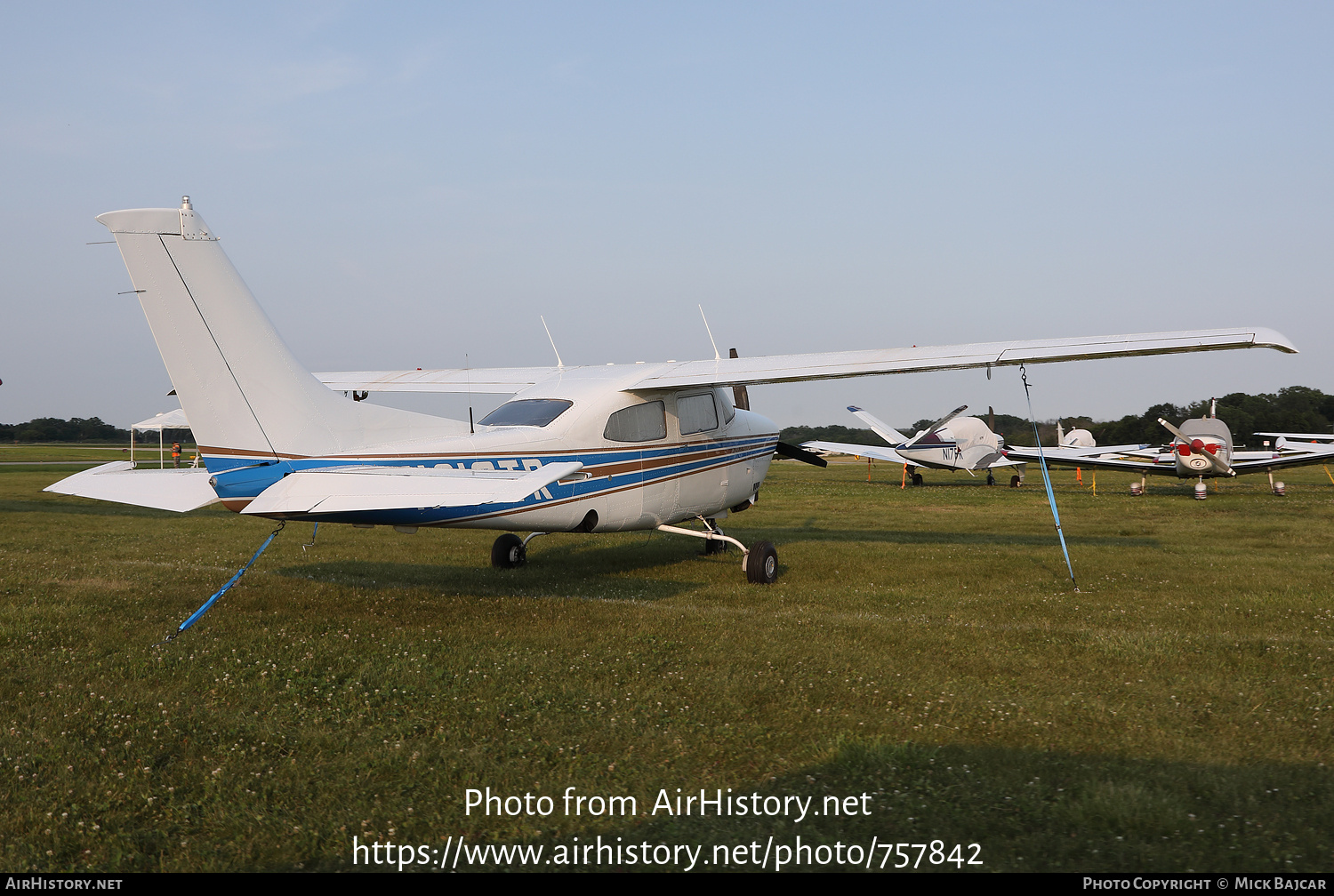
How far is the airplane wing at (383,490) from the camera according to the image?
6.21 m

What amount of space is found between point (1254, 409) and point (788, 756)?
8000 centimetres

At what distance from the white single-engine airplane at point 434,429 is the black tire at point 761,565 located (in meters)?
0.02

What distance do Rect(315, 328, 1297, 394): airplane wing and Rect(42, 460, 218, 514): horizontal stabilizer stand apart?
386 cm

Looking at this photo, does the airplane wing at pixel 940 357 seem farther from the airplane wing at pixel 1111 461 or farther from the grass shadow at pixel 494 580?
the airplane wing at pixel 1111 461

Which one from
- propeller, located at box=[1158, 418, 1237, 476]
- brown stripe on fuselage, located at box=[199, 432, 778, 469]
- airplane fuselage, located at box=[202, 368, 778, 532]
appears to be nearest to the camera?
brown stripe on fuselage, located at box=[199, 432, 778, 469]

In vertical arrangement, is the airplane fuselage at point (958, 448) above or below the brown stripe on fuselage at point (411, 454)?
below

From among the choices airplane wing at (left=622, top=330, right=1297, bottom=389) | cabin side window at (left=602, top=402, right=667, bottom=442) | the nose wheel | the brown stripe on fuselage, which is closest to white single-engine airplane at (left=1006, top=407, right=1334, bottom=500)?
airplane wing at (left=622, top=330, right=1297, bottom=389)

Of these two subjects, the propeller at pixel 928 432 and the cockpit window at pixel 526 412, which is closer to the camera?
the cockpit window at pixel 526 412

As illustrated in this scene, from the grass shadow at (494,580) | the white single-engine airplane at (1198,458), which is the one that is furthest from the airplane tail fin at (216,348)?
the white single-engine airplane at (1198,458)

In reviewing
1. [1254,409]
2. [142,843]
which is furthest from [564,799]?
[1254,409]

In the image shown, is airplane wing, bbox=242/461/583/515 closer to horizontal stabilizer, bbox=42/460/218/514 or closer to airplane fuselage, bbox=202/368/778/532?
airplane fuselage, bbox=202/368/778/532

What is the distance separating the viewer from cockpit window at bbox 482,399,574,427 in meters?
8.39

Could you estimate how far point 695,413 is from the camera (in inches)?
404

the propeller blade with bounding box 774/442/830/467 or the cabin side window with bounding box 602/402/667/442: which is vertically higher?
the cabin side window with bounding box 602/402/667/442
